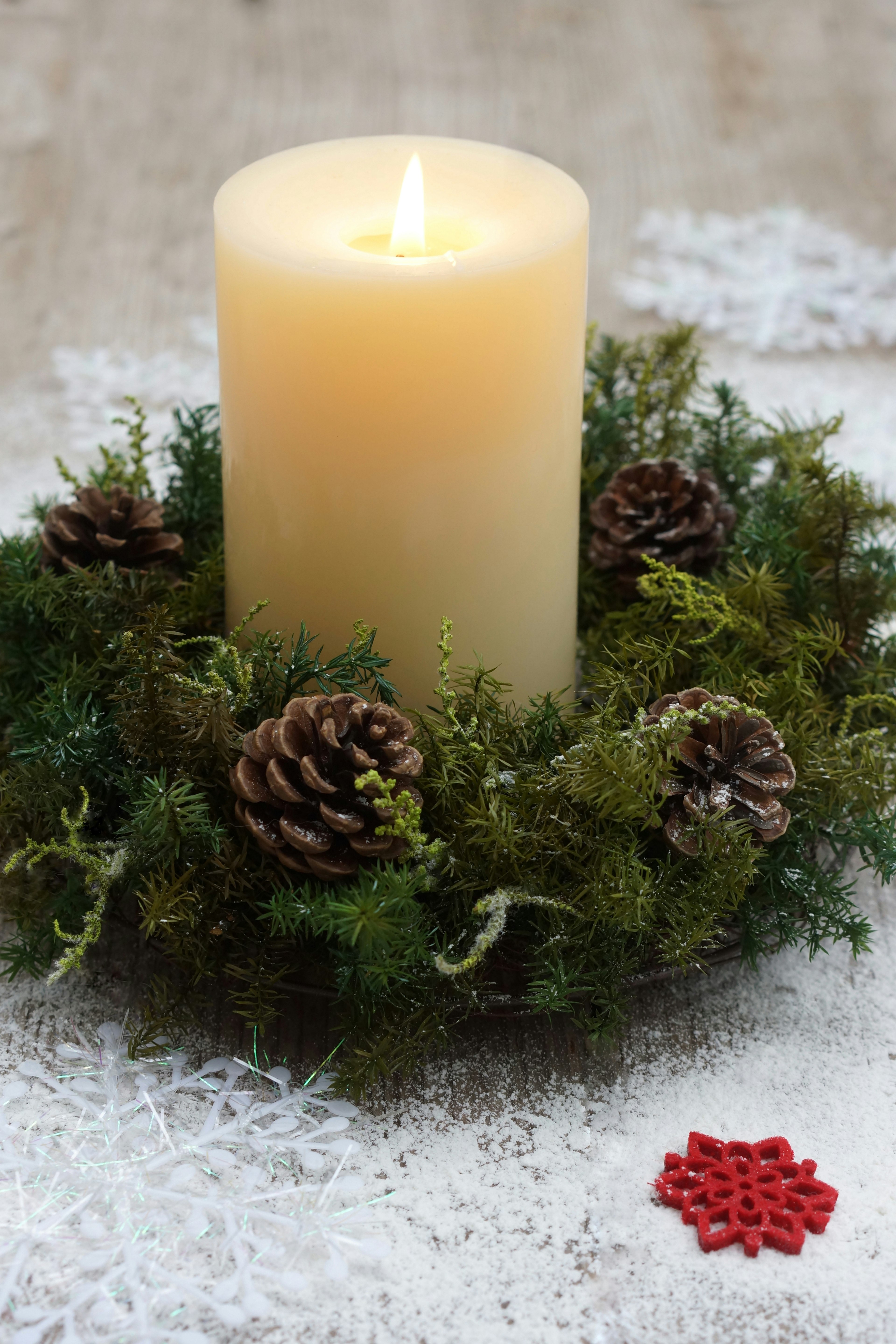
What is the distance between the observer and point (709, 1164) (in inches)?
20.6

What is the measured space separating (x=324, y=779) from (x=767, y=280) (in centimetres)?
87

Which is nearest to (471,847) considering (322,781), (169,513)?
(322,781)

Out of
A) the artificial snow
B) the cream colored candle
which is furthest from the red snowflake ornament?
the cream colored candle

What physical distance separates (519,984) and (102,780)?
184mm

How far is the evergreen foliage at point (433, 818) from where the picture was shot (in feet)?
1.73

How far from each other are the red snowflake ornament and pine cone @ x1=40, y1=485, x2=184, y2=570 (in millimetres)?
357

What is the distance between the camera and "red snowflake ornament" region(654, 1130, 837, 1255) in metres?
0.50

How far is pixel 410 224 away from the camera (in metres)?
0.59

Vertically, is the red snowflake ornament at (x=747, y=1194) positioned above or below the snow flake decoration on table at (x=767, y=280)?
below

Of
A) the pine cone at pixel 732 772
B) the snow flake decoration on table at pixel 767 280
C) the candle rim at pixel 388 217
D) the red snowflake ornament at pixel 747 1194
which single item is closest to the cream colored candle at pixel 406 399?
the candle rim at pixel 388 217

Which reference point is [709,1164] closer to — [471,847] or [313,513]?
[471,847]

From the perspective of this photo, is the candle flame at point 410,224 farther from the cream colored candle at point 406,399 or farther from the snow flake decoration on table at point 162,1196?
the snow flake decoration on table at point 162,1196

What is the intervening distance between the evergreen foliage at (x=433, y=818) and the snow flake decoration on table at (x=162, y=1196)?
0.03m

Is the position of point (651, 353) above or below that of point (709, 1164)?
above
